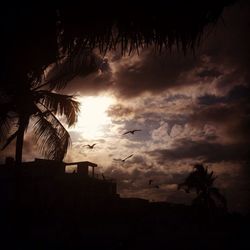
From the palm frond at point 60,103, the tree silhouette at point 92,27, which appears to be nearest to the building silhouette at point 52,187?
the palm frond at point 60,103

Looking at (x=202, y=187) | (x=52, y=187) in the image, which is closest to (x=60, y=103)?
(x=52, y=187)

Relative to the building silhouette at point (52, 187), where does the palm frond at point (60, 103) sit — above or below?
above

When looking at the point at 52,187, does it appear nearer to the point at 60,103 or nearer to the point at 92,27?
the point at 60,103

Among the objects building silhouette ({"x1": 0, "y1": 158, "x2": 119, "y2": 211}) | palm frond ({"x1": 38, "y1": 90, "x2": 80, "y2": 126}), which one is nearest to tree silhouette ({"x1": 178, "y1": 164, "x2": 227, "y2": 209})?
building silhouette ({"x1": 0, "y1": 158, "x2": 119, "y2": 211})

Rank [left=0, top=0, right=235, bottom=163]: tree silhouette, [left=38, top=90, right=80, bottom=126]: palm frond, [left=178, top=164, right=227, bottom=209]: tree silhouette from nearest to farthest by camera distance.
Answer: [left=0, top=0, right=235, bottom=163]: tree silhouette, [left=38, top=90, right=80, bottom=126]: palm frond, [left=178, top=164, right=227, bottom=209]: tree silhouette

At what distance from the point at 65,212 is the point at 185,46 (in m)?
21.0

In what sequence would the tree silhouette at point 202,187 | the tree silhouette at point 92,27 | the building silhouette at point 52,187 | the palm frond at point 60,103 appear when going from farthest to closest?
the tree silhouette at point 202,187, the building silhouette at point 52,187, the palm frond at point 60,103, the tree silhouette at point 92,27

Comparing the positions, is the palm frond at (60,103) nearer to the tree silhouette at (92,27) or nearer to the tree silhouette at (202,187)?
the tree silhouette at (92,27)

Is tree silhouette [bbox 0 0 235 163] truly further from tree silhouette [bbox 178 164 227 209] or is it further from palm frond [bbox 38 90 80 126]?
tree silhouette [bbox 178 164 227 209]

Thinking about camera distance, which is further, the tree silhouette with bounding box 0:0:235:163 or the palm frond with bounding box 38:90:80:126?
the palm frond with bounding box 38:90:80:126

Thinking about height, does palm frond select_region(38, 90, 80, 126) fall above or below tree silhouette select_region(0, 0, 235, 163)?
above

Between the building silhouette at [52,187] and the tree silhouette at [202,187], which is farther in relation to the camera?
the tree silhouette at [202,187]

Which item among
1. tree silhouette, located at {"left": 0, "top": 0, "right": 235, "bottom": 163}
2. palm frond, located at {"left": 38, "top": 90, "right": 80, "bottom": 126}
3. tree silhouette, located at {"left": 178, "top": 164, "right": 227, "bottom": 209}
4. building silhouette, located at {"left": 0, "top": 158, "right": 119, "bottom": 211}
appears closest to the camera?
tree silhouette, located at {"left": 0, "top": 0, "right": 235, "bottom": 163}

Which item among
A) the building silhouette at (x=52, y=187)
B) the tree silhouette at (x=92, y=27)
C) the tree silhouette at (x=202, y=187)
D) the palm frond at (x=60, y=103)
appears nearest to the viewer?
the tree silhouette at (x=92, y=27)
